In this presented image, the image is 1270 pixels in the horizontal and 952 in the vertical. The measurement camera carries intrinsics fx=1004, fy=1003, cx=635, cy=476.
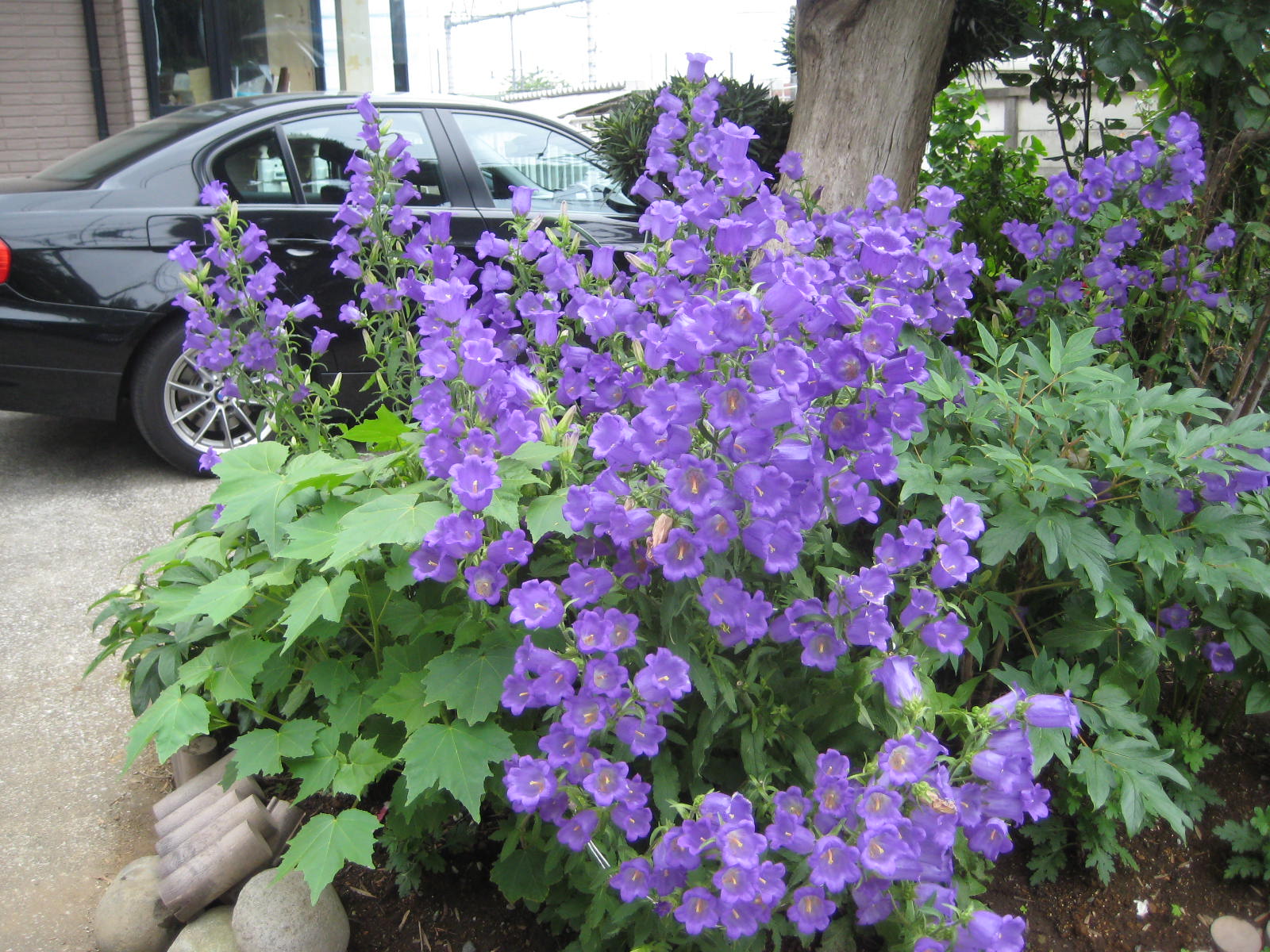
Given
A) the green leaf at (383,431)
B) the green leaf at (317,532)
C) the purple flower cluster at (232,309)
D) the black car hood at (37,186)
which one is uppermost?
the black car hood at (37,186)

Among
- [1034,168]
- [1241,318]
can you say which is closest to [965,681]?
[1241,318]

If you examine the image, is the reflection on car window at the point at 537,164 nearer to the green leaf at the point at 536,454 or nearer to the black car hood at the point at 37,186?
the black car hood at the point at 37,186

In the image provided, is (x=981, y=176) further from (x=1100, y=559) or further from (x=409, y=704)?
(x=409, y=704)

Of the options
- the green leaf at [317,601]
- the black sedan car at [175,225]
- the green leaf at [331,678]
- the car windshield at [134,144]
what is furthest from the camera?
the car windshield at [134,144]

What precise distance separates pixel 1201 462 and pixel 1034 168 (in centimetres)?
404

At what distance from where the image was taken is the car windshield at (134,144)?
16.5 ft

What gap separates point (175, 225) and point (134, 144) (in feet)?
2.46

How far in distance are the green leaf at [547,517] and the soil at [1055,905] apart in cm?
104

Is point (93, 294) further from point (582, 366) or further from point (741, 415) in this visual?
point (741, 415)

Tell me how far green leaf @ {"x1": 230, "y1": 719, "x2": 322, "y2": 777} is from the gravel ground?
0.77 metres

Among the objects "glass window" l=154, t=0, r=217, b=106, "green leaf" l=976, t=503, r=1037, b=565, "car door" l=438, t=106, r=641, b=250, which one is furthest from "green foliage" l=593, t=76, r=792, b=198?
"glass window" l=154, t=0, r=217, b=106

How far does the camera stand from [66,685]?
3357 millimetres

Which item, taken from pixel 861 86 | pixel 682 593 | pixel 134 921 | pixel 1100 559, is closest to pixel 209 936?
pixel 134 921

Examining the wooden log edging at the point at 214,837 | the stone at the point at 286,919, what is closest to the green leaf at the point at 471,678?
the stone at the point at 286,919
